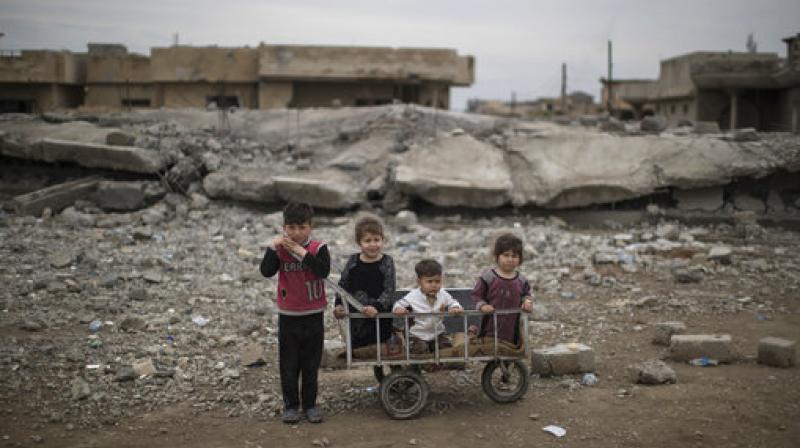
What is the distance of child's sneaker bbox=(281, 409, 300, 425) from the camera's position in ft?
12.3

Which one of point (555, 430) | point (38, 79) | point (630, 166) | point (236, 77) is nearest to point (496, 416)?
point (555, 430)

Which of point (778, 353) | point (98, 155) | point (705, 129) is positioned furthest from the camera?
point (705, 129)

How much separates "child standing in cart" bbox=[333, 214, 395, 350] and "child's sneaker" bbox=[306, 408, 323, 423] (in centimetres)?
39

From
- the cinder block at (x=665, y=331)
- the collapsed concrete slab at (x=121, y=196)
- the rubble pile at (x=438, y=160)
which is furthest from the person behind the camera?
the collapsed concrete slab at (x=121, y=196)

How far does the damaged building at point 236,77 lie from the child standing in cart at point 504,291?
1259 centimetres

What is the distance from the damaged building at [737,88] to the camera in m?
15.2

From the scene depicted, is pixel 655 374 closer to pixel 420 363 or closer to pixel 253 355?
pixel 420 363

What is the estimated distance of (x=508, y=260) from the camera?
395 cm

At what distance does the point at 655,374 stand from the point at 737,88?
13859mm

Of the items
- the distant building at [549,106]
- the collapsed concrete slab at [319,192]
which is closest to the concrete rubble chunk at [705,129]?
the collapsed concrete slab at [319,192]

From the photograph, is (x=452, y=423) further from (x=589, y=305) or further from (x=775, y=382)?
(x=589, y=305)

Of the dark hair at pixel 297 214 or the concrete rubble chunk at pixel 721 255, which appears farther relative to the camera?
the concrete rubble chunk at pixel 721 255

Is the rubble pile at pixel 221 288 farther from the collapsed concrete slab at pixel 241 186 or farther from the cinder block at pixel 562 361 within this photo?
the cinder block at pixel 562 361

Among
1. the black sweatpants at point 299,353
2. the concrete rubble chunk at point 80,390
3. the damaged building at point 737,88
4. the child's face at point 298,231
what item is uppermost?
the damaged building at point 737,88
